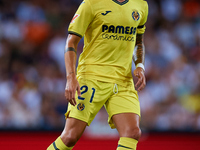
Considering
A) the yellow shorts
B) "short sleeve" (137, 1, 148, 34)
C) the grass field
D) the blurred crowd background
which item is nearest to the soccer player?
the yellow shorts

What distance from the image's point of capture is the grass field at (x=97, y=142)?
6.09 m

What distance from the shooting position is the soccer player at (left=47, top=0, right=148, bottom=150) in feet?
10.8

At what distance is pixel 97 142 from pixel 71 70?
13.1 ft

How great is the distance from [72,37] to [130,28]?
61cm

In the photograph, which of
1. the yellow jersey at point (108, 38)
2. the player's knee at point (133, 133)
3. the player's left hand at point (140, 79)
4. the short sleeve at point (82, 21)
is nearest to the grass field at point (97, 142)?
the player's left hand at point (140, 79)

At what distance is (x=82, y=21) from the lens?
132 inches

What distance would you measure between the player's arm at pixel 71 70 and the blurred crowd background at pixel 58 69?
4830 millimetres

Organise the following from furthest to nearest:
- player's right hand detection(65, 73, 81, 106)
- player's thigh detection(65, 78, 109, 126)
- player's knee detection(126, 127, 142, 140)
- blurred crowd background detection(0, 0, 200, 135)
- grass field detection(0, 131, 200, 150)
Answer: blurred crowd background detection(0, 0, 200, 135), grass field detection(0, 131, 200, 150), player's thigh detection(65, 78, 109, 126), player's knee detection(126, 127, 142, 140), player's right hand detection(65, 73, 81, 106)

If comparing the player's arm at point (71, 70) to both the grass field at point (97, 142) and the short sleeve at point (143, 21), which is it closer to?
the short sleeve at point (143, 21)

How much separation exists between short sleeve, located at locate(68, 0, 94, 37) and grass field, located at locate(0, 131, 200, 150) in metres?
2.99

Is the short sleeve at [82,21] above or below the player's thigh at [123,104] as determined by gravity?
above

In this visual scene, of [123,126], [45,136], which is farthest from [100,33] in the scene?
[45,136]

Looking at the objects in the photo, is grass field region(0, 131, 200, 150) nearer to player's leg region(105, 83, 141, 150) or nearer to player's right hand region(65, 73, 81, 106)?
player's leg region(105, 83, 141, 150)

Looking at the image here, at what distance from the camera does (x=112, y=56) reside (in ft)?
11.6
